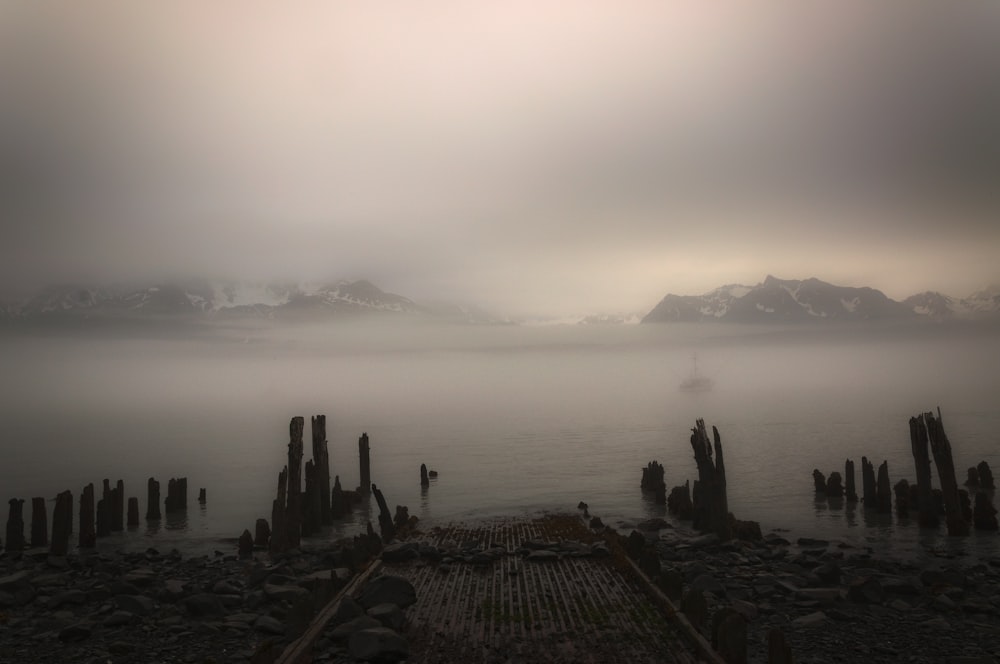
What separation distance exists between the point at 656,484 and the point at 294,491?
23742mm

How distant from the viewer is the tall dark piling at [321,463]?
37750 mm

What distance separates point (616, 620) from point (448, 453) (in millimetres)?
77929

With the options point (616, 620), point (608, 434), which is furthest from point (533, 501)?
point (608, 434)

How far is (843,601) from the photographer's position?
20.7 meters

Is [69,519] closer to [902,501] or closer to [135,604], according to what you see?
[135,604]

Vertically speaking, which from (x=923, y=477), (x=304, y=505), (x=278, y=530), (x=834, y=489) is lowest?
(x=834, y=489)

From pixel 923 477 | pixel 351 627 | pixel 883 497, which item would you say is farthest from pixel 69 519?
pixel 883 497

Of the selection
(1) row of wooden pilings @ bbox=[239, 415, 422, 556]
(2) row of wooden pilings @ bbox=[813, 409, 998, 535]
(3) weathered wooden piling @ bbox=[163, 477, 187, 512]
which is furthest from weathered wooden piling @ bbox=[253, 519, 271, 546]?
(2) row of wooden pilings @ bbox=[813, 409, 998, 535]

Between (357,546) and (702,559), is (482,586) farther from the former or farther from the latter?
(702,559)

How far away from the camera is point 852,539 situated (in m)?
33.8

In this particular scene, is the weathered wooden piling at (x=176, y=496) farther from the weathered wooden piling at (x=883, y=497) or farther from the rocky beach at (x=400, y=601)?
the weathered wooden piling at (x=883, y=497)

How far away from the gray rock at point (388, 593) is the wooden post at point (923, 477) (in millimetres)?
26353

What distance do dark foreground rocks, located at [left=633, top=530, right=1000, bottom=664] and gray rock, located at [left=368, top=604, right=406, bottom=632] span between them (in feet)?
22.1

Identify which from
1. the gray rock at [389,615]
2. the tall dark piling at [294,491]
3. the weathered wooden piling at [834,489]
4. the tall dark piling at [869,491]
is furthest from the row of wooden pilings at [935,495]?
the tall dark piling at [294,491]
